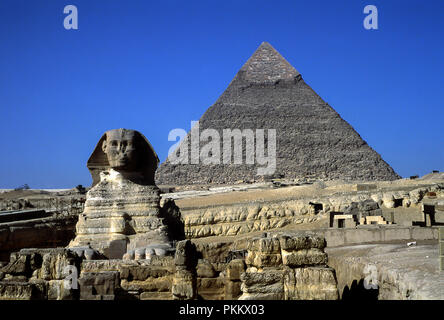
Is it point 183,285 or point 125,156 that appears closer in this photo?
point 183,285

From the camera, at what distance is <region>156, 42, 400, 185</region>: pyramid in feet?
474

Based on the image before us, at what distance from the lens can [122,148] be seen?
9484 millimetres

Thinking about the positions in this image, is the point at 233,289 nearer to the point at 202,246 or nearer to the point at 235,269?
the point at 235,269

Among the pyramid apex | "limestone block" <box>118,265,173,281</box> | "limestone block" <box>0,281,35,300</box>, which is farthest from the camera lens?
the pyramid apex

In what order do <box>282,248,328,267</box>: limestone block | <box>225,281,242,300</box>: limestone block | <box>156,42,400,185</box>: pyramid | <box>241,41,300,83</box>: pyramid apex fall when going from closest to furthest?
<box>282,248,328,267</box>: limestone block
<box>225,281,242,300</box>: limestone block
<box>156,42,400,185</box>: pyramid
<box>241,41,300,83</box>: pyramid apex

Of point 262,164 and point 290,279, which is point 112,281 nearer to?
point 290,279

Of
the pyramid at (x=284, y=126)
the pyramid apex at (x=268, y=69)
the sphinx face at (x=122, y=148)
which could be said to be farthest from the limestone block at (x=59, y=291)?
the pyramid apex at (x=268, y=69)

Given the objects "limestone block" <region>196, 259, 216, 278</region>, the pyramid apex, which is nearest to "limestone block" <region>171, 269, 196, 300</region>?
"limestone block" <region>196, 259, 216, 278</region>

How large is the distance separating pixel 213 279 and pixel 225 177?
442ft

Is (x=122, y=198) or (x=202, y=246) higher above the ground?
(x=122, y=198)

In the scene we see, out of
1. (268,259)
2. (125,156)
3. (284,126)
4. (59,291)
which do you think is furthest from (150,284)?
(284,126)

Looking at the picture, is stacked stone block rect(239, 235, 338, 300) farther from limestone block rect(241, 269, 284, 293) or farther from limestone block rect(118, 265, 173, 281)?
limestone block rect(118, 265, 173, 281)

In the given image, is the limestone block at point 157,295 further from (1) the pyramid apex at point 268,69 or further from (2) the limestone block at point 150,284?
(1) the pyramid apex at point 268,69

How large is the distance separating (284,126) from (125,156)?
144 m
